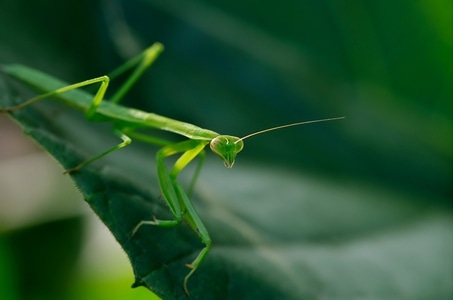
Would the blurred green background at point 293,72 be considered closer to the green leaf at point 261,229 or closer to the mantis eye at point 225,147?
the green leaf at point 261,229

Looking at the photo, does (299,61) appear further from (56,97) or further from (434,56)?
(56,97)

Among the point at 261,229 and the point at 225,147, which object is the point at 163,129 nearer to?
the point at 225,147

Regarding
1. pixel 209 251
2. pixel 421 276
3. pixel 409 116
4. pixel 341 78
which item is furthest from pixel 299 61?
pixel 209 251

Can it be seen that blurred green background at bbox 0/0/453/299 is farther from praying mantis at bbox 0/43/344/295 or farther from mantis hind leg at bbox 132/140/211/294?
mantis hind leg at bbox 132/140/211/294

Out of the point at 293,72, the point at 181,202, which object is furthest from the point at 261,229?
the point at 293,72

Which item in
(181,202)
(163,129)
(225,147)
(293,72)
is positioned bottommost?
(181,202)

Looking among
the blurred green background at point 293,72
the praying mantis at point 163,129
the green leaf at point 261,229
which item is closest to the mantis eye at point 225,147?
the praying mantis at point 163,129
